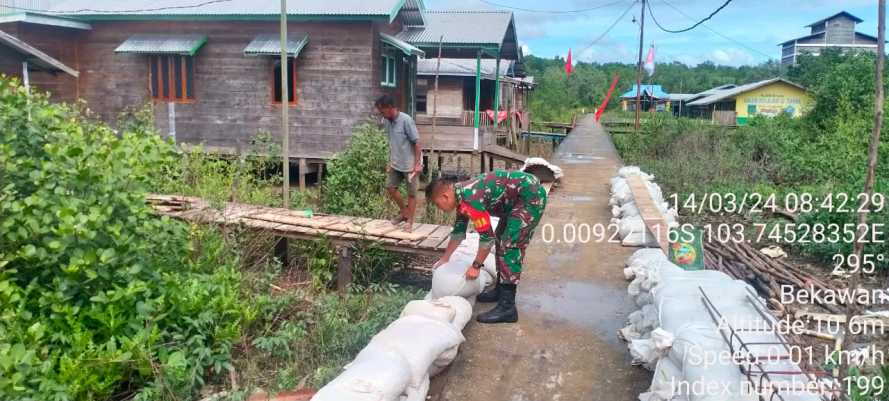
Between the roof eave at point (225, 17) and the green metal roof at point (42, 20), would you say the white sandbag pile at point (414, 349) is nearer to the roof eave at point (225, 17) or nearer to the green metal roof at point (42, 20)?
the roof eave at point (225, 17)

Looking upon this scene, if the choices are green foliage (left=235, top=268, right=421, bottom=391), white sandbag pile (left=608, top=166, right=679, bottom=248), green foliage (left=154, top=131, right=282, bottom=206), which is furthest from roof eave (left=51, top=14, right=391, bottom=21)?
green foliage (left=235, top=268, right=421, bottom=391)

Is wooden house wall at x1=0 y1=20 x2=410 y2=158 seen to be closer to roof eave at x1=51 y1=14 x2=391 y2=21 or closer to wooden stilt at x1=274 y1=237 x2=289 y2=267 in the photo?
roof eave at x1=51 y1=14 x2=391 y2=21

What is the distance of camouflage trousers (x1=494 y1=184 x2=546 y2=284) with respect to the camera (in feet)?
14.0

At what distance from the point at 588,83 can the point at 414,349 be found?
59.6m

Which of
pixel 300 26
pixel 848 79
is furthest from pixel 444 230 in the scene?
pixel 848 79

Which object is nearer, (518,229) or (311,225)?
(518,229)

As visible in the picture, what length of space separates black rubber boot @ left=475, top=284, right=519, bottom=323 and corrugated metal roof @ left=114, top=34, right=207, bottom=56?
29.0ft

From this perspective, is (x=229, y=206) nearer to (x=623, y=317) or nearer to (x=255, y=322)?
(x=255, y=322)

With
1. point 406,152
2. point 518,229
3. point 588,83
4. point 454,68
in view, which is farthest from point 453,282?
point 588,83

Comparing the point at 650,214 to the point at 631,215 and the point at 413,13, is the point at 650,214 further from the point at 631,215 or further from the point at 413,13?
the point at 413,13

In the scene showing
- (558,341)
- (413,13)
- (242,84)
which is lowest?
(558,341)

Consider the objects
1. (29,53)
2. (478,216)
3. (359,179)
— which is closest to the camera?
(478,216)

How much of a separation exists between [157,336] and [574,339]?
8.33 ft

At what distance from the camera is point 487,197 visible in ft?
13.7
